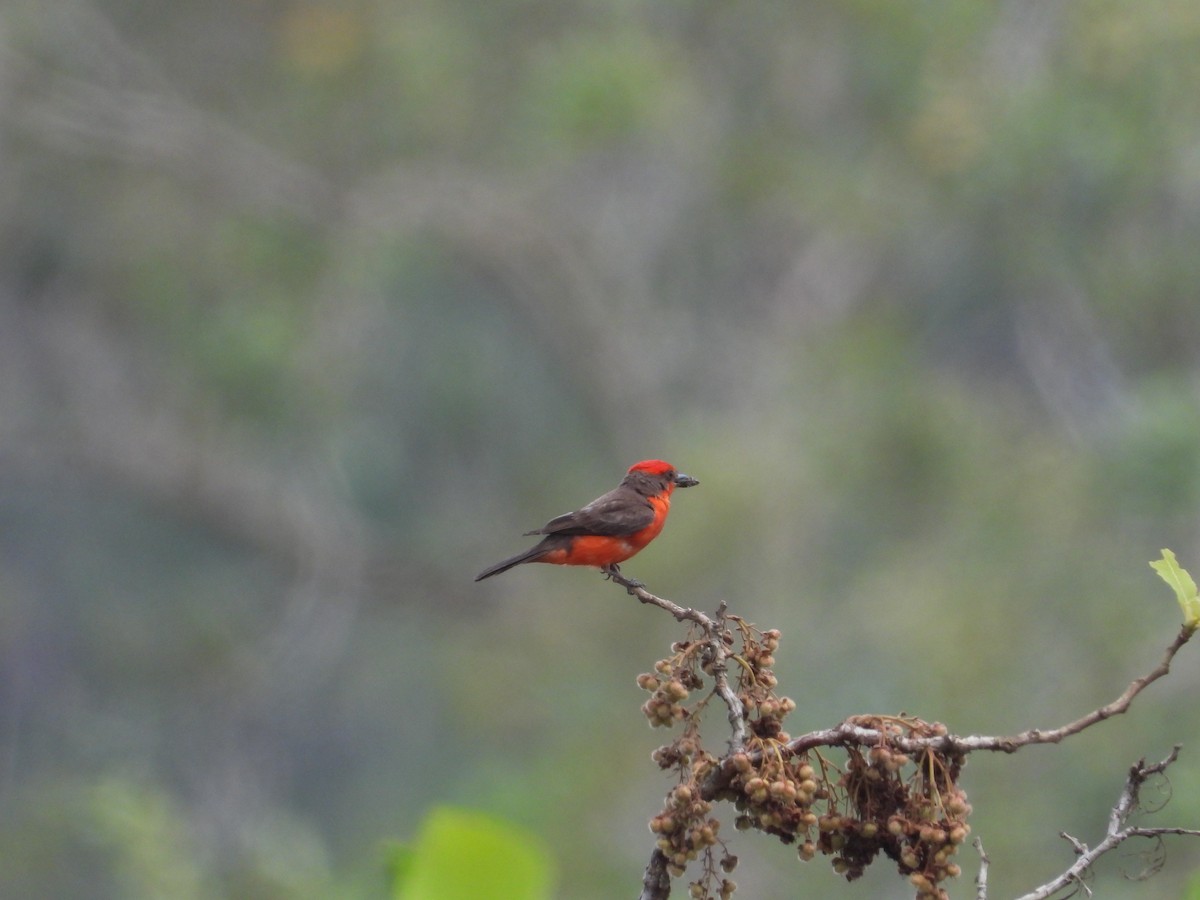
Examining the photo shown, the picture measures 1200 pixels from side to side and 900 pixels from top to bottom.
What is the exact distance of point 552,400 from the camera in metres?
25.8

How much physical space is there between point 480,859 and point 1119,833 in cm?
123

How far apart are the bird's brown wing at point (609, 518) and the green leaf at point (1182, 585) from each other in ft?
8.56

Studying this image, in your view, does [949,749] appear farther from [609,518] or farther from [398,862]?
[609,518]

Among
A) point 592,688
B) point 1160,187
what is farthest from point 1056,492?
point 592,688

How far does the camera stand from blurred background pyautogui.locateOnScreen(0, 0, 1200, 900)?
17.0 metres

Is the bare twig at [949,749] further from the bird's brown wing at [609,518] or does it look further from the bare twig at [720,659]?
the bird's brown wing at [609,518]

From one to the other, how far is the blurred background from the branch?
1273 cm

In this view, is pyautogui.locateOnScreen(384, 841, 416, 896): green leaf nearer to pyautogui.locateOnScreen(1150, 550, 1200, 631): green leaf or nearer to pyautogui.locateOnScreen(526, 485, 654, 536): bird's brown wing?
pyautogui.locateOnScreen(1150, 550, 1200, 631): green leaf

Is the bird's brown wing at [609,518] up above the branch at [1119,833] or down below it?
above

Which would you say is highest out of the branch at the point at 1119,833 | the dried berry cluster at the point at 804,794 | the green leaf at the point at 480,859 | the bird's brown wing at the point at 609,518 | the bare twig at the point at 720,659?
the bird's brown wing at the point at 609,518

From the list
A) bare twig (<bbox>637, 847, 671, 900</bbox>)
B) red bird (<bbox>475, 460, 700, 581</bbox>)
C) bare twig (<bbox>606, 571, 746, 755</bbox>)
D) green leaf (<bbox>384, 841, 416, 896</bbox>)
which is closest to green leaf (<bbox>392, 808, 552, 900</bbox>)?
green leaf (<bbox>384, 841, 416, 896</bbox>)

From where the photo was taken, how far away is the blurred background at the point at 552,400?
1703 centimetres

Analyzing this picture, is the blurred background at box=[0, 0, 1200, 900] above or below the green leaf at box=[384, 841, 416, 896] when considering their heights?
above

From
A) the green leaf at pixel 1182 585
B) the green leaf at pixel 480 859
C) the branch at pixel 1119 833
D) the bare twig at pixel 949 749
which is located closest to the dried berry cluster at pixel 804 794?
the bare twig at pixel 949 749
